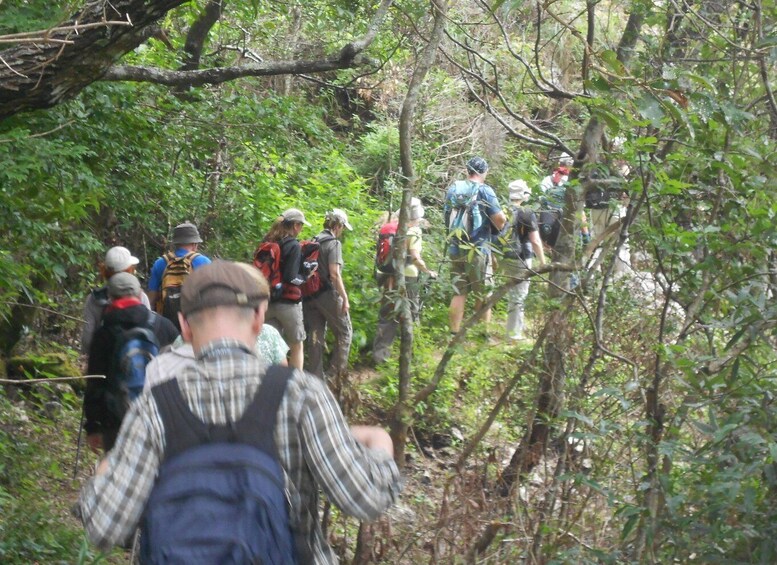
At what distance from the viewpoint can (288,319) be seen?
30.3ft

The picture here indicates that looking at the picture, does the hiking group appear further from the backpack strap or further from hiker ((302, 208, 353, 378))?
hiker ((302, 208, 353, 378))

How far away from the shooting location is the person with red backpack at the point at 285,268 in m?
9.07

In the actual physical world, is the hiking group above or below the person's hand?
above

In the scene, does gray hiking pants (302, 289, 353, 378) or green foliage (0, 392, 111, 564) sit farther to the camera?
gray hiking pants (302, 289, 353, 378)

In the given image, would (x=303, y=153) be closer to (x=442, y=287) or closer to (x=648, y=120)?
(x=442, y=287)

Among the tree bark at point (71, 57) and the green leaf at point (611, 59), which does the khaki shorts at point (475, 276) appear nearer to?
the green leaf at point (611, 59)

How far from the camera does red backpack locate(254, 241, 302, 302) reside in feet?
29.7

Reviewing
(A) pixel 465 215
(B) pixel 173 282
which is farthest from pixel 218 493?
(A) pixel 465 215

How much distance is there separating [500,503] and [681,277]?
5.17 feet

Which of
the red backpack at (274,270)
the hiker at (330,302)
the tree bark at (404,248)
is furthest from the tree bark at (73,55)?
the hiker at (330,302)

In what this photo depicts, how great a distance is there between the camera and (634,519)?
13.3ft

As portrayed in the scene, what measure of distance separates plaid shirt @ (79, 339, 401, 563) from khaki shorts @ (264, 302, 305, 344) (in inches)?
253

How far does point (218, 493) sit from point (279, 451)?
0.75 ft

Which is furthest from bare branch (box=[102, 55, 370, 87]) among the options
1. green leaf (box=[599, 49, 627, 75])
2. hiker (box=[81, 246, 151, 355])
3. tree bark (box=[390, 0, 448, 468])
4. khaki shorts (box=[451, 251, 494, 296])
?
green leaf (box=[599, 49, 627, 75])
